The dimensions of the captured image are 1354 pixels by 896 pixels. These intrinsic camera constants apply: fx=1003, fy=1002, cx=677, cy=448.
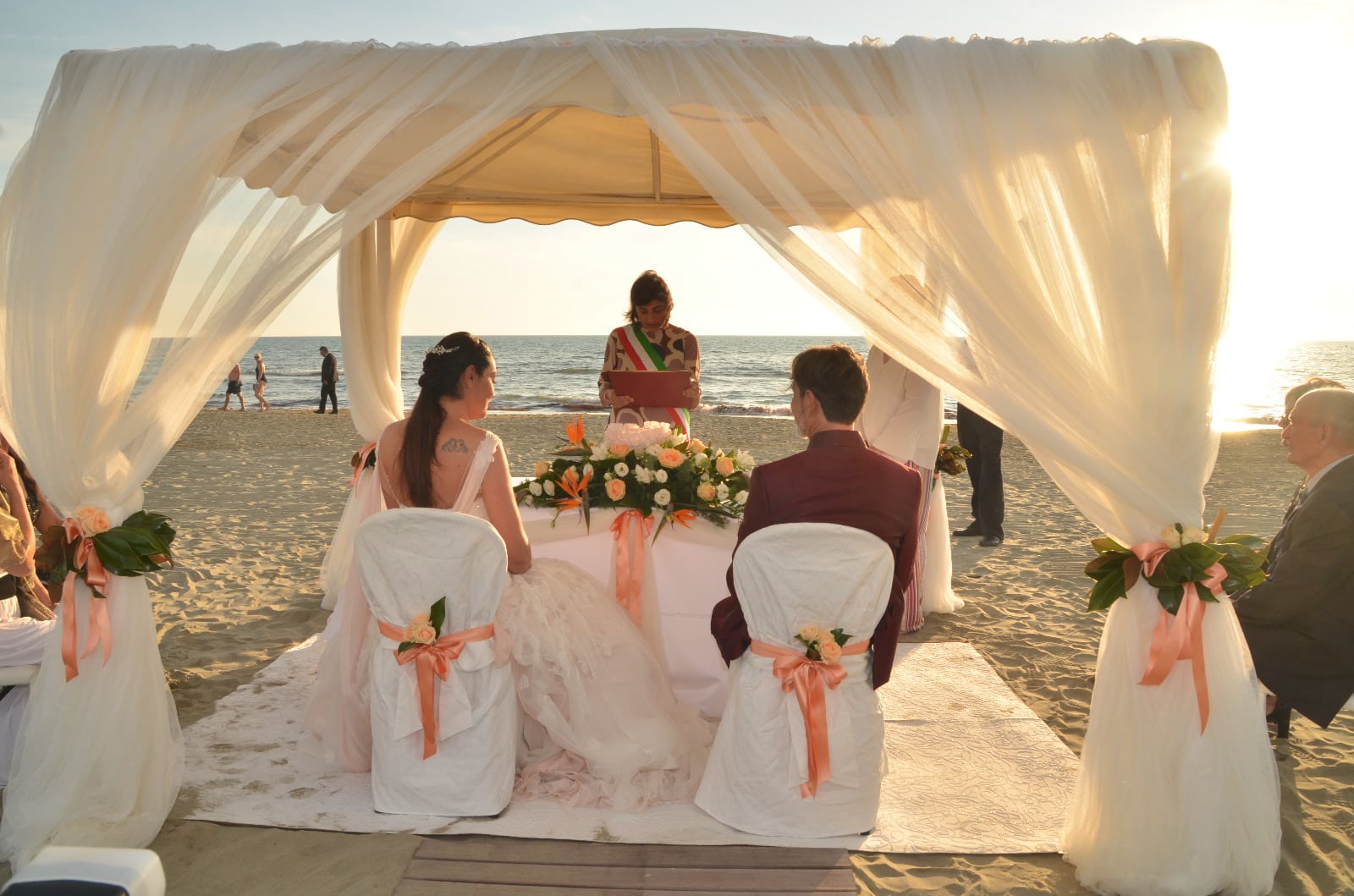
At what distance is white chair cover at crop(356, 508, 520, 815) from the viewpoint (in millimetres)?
3359

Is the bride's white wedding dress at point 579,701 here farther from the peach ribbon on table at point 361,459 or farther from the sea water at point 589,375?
the sea water at point 589,375

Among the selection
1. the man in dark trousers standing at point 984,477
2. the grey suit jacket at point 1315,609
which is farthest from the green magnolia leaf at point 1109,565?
the man in dark trousers standing at point 984,477

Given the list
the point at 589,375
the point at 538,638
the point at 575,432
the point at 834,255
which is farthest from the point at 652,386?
the point at 589,375

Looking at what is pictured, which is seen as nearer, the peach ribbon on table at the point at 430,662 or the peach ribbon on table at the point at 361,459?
the peach ribbon on table at the point at 430,662

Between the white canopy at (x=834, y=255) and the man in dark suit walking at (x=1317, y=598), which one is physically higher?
the white canopy at (x=834, y=255)

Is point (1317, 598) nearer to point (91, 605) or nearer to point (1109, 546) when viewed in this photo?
point (1109, 546)

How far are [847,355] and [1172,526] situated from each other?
1.13m

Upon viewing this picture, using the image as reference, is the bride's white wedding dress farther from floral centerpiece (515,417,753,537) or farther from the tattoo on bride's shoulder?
floral centerpiece (515,417,753,537)

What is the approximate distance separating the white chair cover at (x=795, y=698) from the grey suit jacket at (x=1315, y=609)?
1742mm

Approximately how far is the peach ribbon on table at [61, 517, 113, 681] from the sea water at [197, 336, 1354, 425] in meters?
12.8

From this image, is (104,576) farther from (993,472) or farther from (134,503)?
(993,472)

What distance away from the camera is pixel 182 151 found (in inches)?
130

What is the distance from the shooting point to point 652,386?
4973 millimetres

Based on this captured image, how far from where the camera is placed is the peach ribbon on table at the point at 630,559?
14.6ft
